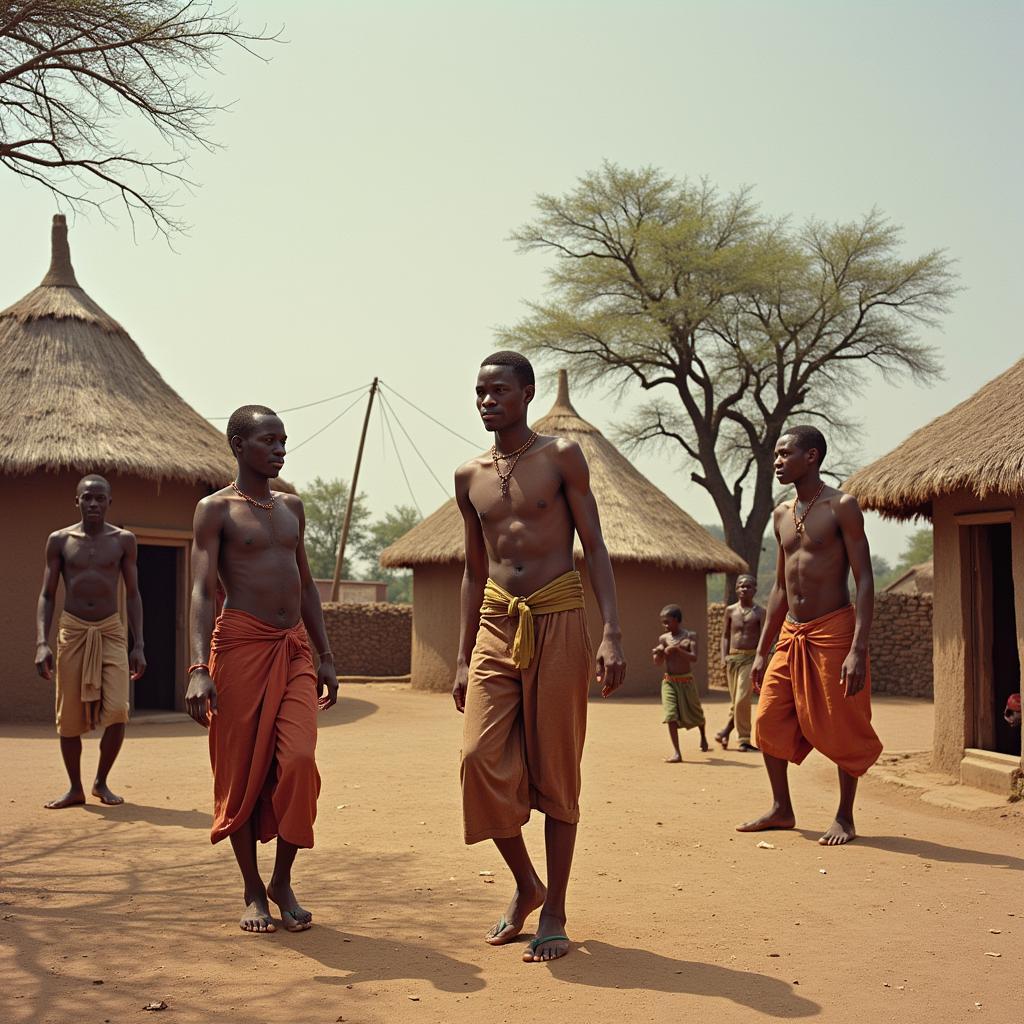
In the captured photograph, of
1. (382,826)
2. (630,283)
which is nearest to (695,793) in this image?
(382,826)

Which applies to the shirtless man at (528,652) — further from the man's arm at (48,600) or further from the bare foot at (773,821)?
the man's arm at (48,600)

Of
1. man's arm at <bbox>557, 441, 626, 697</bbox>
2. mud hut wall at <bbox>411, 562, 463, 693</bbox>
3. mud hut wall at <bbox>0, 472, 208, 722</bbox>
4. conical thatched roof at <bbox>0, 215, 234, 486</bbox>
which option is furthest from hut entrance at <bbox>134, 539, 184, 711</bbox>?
man's arm at <bbox>557, 441, 626, 697</bbox>

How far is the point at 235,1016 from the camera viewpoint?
3.36 meters

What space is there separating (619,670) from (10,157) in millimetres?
4402

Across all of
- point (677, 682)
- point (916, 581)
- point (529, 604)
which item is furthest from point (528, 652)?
point (916, 581)

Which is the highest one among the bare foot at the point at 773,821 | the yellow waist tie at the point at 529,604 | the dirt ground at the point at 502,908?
the yellow waist tie at the point at 529,604

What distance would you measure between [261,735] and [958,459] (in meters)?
5.50

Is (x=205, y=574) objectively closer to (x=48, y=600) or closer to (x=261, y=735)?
(x=261, y=735)

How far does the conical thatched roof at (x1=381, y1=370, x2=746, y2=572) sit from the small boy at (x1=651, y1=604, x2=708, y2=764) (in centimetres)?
639

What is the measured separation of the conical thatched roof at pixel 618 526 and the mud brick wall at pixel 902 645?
2.51m

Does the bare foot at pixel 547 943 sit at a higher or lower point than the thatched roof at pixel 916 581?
lower

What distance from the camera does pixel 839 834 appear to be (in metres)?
6.09

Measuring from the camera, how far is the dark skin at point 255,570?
4.36 m

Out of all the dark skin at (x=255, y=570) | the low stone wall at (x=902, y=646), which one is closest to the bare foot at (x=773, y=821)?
the dark skin at (x=255, y=570)
